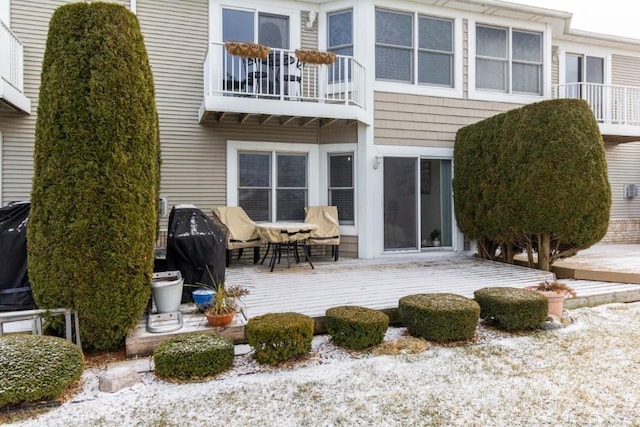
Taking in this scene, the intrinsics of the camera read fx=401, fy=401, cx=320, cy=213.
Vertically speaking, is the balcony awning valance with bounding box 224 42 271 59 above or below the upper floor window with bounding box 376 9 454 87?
below

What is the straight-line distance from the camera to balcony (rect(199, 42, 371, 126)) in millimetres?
6605

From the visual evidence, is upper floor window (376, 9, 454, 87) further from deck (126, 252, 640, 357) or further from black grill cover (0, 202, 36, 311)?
black grill cover (0, 202, 36, 311)

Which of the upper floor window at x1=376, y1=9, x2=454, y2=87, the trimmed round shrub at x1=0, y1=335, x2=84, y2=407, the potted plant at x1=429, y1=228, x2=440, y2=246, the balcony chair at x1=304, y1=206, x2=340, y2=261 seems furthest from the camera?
the potted plant at x1=429, y1=228, x2=440, y2=246

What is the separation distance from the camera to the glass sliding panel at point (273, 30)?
7.64 metres

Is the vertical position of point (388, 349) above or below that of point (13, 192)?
below

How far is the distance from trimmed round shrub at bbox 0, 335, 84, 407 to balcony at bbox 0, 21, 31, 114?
4.66 meters

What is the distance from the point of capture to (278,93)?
7.24 metres

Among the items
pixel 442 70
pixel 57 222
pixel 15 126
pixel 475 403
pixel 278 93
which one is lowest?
pixel 475 403

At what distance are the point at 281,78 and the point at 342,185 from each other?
90.4 inches

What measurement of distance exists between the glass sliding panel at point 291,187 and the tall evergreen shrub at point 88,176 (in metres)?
4.53

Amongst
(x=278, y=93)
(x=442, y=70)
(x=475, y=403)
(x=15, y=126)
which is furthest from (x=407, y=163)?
(x=15, y=126)

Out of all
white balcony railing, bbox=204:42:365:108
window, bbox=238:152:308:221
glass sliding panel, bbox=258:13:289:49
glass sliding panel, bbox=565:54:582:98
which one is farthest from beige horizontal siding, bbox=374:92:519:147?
glass sliding panel, bbox=565:54:582:98

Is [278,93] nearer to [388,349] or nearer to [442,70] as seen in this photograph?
[442,70]

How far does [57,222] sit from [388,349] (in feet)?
9.52
